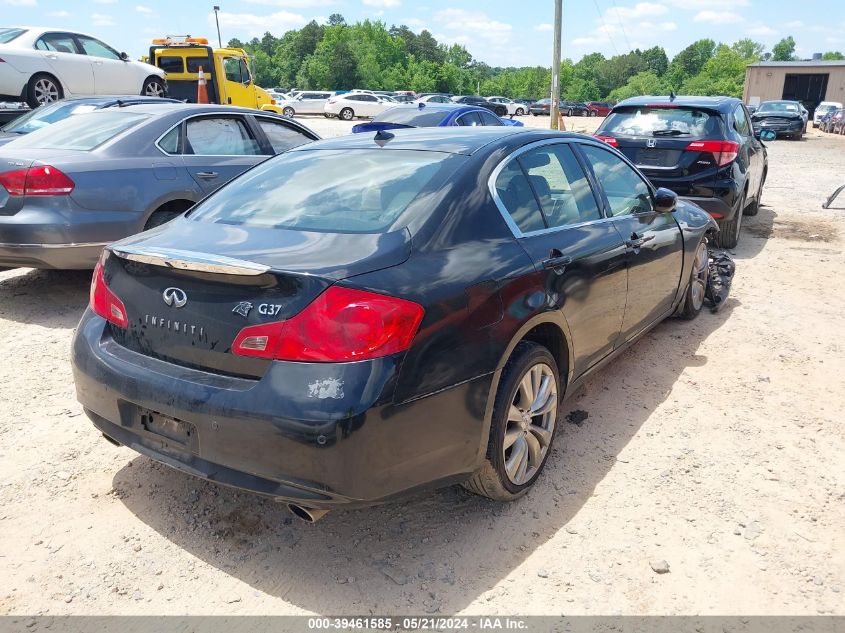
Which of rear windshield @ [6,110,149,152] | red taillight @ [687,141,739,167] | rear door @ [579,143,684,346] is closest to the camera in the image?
rear door @ [579,143,684,346]

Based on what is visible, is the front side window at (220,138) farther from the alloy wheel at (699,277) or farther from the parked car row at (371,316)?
the alloy wheel at (699,277)

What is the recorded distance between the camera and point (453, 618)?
2.41 m

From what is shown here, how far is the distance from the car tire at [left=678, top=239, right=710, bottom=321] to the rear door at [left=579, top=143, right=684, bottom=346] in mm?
611

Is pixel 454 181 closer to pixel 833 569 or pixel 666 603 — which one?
pixel 666 603

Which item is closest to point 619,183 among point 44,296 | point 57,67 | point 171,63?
point 44,296

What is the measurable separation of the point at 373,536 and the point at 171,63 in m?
Result: 20.4

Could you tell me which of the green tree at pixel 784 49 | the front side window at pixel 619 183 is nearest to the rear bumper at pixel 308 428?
the front side window at pixel 619 183

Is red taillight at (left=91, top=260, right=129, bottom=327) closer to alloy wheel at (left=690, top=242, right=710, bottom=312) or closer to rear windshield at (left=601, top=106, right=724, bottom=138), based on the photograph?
alloy wheel at (left=690, top=242, right=710, bottom=312)

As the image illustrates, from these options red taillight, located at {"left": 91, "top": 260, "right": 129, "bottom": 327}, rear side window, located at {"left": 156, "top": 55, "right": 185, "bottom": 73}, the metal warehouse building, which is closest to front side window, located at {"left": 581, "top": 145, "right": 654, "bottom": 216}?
red taillight, located at {"left": 91, "top": 260, "right": 129, "bottom": 327}

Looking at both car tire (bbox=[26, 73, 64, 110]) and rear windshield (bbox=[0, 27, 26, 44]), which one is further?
car tire (bbox=[26, 73, 64, 110])

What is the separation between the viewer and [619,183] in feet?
14.1

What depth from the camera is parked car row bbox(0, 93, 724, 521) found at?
231 centimetres

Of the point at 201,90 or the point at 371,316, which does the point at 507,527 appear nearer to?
the point at 371,316

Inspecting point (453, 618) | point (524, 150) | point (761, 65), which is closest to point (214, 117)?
point (524, 150)
